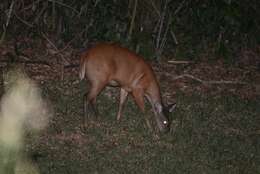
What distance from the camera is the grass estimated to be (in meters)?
9.06

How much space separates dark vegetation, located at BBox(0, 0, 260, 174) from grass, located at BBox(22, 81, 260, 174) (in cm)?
2

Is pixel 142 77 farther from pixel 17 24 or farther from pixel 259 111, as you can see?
pixel 17 24

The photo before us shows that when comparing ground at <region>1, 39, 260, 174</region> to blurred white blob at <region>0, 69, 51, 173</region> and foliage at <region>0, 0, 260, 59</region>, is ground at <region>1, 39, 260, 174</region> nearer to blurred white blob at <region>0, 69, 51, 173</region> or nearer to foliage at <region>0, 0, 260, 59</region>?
blurred white blob at <region>0, 69, 51, 173</region>

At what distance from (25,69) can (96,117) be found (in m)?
2.22

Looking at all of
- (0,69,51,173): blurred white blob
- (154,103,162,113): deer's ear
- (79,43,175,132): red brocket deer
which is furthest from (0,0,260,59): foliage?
(154,103,162,113): deer's ear

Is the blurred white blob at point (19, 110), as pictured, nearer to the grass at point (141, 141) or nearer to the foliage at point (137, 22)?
the grass at point (141, 141)

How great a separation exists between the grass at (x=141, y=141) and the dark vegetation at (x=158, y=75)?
2 cm

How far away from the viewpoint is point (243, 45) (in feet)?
51.6

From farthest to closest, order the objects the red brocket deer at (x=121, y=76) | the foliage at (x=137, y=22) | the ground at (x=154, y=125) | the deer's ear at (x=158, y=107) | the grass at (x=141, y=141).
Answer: the foliage at (x=137, y=22) → the deer's ear at (x=158, y=107) → the red brocket deer at (x=121, y=76) → the ground at (x=154, y=125) → the grass at (x=141, y=141)

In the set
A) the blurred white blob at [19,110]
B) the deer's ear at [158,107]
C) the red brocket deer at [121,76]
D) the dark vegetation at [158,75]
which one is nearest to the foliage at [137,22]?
the dark vegetation at [158,75]

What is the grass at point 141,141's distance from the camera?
9.06 meters

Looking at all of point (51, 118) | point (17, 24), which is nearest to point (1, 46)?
point (17, 24)

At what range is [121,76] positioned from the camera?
1085 centimetres

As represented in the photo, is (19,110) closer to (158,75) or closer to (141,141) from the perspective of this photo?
(141,141)
